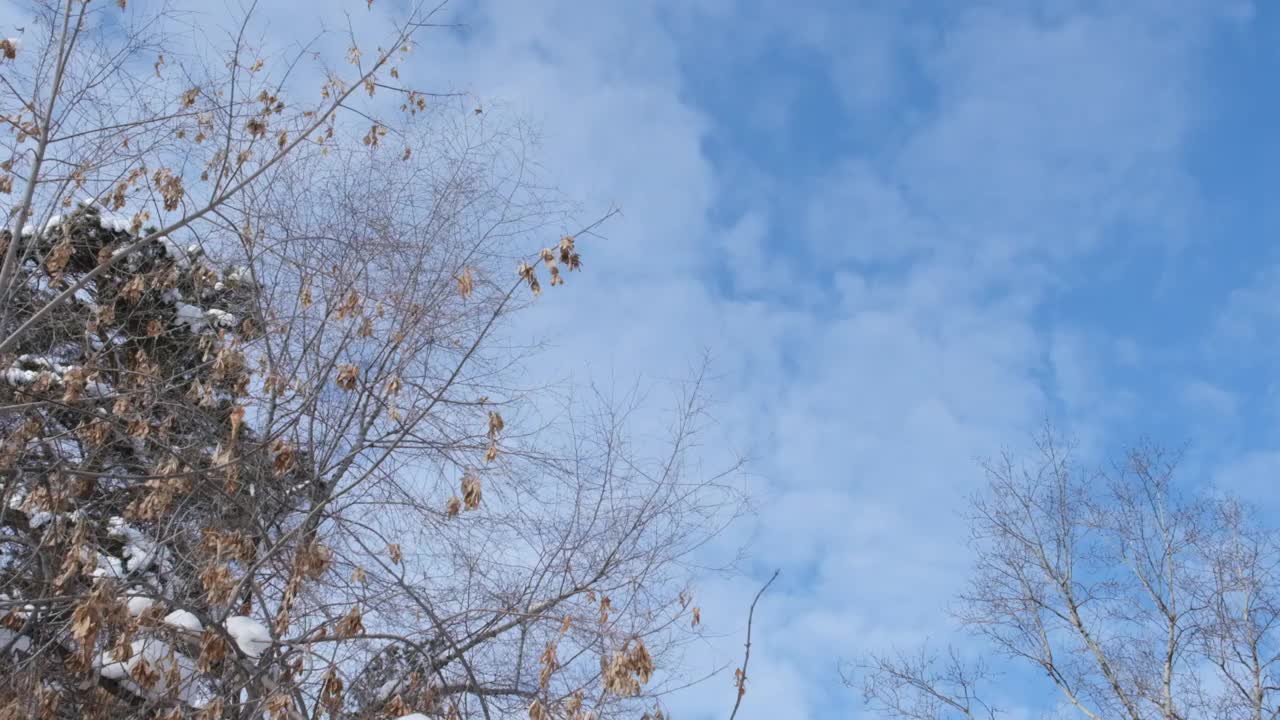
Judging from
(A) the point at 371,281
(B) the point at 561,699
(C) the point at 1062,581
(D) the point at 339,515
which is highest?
(C) the point at 1062,581

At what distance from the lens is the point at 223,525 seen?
239 inches

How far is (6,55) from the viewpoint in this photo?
5797 millimetres

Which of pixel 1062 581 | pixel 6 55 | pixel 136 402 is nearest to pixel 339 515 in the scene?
pixel 136 402

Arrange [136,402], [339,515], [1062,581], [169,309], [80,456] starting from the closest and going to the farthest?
[136,402] → [339,515] → [80,456] → [169,309] → [1062,581]

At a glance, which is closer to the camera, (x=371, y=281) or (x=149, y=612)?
(x=149, y=612)

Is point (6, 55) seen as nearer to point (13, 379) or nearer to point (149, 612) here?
point (13, 379)

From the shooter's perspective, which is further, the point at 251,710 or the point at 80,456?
the point at 80,456

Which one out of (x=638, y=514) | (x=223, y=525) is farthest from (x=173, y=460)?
(x=638, y=514)

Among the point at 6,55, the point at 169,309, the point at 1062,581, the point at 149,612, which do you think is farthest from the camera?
the point at 1062,581

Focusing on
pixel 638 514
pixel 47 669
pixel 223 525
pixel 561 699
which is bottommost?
pixel 47 669

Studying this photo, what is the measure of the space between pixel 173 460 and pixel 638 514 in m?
3.32

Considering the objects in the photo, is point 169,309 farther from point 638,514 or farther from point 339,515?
point 638,514

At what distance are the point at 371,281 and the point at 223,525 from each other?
198 cm

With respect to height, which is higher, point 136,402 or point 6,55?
point 6,55
